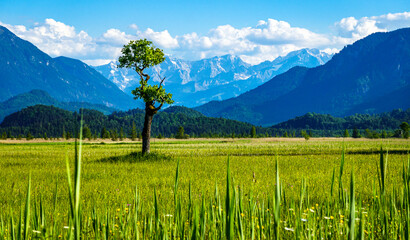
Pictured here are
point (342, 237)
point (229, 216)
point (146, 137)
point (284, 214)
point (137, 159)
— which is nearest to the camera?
point (229, 216)

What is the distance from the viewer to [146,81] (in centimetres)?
2877

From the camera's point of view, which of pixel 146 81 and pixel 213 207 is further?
pixel 146 81

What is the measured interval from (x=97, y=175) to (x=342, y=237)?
Answer: 13.9 m

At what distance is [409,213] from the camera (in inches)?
105

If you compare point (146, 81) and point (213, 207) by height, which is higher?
point (146, 81)

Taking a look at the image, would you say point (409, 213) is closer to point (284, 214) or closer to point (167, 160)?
point (284, 214)

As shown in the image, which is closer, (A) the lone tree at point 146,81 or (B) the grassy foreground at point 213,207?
(B) the grassy foreground at point 213,207

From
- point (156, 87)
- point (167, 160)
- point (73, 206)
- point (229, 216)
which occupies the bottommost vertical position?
point (167, 160)

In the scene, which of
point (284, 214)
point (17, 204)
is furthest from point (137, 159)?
point (284, 214)

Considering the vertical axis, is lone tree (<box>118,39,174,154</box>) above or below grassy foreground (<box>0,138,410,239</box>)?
above

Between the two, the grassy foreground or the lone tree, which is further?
the lone tree

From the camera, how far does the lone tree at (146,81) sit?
91.7 ft

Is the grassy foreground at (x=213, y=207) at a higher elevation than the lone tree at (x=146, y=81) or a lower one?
lower

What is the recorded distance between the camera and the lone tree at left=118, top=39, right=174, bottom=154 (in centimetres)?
2795
